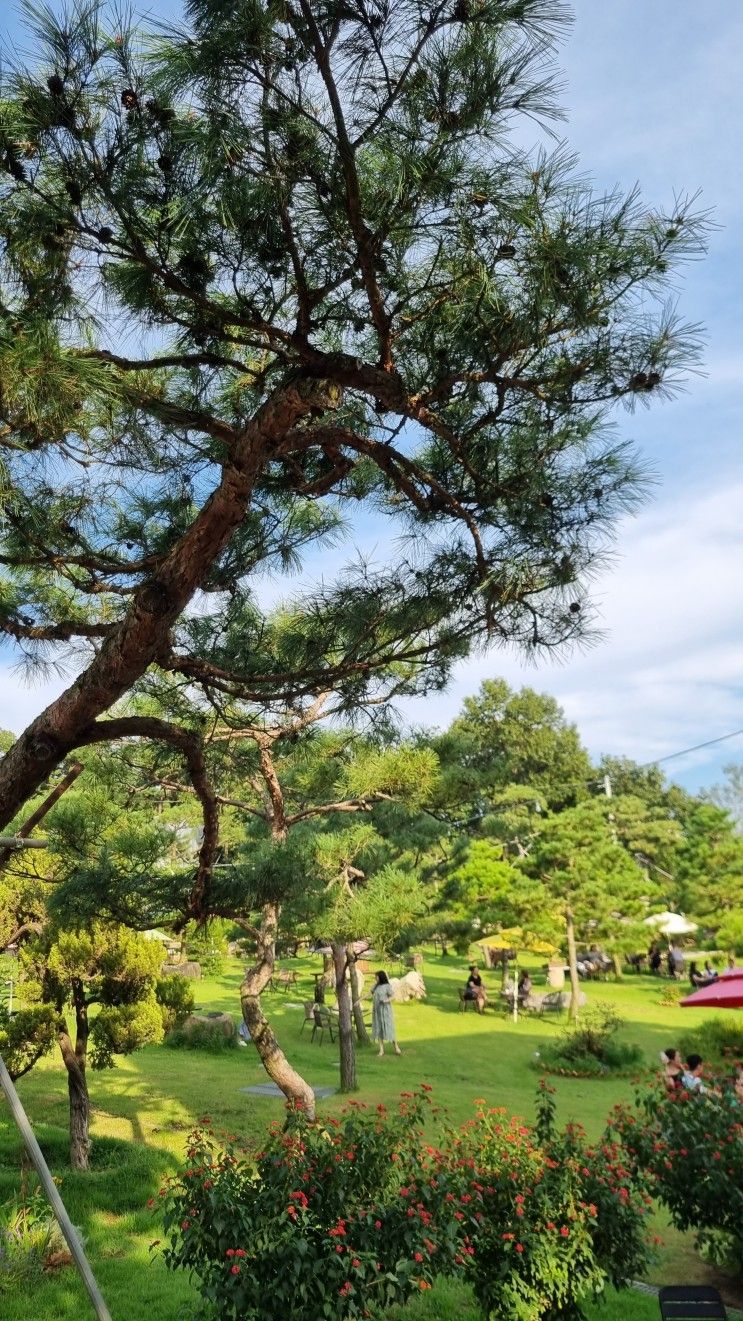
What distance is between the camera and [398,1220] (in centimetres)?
270

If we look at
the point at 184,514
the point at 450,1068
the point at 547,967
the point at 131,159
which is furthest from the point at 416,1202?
the point at 547,967

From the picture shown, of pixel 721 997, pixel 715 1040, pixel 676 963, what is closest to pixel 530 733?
pixel 676 963

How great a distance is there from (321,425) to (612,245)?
0.82 meters

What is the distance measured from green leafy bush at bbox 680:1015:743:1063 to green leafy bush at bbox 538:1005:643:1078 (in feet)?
6.33

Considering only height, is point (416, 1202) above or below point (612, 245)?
below

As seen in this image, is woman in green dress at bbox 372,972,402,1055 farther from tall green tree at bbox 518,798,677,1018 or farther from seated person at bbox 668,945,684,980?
seated person at bbox 668,945,684,980

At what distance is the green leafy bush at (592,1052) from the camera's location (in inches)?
368

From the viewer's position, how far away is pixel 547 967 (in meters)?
17.6

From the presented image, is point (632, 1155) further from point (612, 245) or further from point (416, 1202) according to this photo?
point (612, 245)

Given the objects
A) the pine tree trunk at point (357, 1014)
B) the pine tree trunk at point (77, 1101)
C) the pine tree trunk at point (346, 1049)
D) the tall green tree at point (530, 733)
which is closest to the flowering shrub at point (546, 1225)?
the pine tree trunk at point (77, 1101)

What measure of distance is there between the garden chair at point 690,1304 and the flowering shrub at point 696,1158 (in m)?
0.51

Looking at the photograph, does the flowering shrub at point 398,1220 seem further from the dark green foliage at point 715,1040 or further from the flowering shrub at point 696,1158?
the dark green foliage at point 715,1040

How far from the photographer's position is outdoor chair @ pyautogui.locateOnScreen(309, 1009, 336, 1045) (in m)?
11.1

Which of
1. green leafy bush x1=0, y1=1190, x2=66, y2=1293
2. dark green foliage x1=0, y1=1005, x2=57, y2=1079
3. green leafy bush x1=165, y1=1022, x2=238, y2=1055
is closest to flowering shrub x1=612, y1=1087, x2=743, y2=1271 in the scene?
green leafy bush x1=0, y1=1190, x2=66, y2=1293
